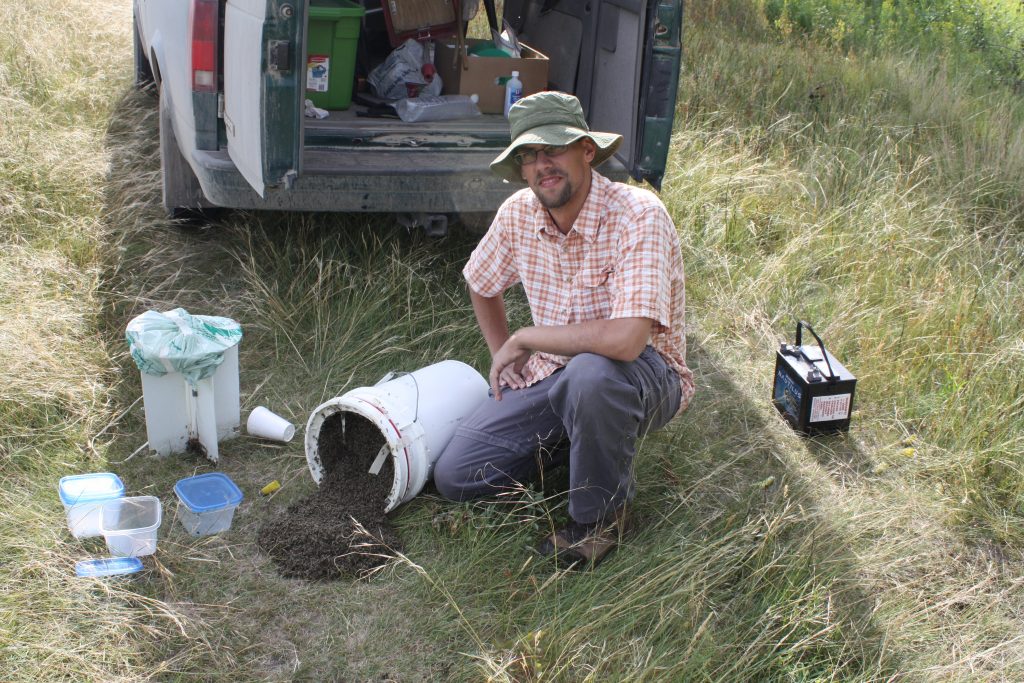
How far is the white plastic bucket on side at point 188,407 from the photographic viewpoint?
11.7 ft

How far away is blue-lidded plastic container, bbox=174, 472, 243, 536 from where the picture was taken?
3.26 meters

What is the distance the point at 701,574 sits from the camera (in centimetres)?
292

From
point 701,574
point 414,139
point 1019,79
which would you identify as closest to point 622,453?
point 701,574

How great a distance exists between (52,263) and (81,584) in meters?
2.20

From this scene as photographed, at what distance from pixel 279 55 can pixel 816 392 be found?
236cm

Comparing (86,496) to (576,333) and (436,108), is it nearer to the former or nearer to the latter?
(576,333)

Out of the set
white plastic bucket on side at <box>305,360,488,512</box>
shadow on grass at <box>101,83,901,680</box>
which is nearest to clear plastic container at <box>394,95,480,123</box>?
shadow on grass at <box>101,83,901,680</box>

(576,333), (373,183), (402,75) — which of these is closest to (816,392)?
(576,333)

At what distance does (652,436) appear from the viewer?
3.72 metres

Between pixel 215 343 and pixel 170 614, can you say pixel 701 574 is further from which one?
pixel 215 343

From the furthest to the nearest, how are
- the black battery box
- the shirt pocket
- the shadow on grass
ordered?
the black battery box, the shirt pocket, the shadow on grass

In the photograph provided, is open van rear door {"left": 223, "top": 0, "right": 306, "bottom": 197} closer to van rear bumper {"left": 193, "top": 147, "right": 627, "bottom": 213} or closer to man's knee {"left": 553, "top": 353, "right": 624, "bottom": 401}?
van rear bumper {"left": 193, "top": 147, "right": 627, "bottom": 213}

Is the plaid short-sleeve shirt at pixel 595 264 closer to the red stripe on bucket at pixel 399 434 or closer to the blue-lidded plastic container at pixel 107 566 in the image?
the red stripe on bucket at pixel 399 434

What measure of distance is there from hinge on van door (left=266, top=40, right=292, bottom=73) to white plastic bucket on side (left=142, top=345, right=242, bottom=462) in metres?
1.03
